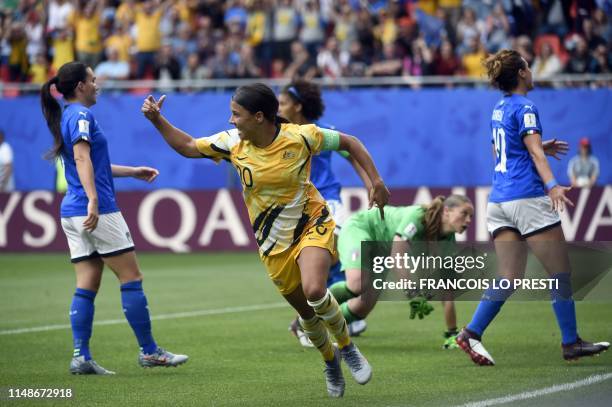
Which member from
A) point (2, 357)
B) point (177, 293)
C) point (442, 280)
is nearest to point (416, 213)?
point (442, 280)

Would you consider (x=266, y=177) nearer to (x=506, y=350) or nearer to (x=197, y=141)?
(x=197, y=141)

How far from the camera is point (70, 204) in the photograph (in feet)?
28.9

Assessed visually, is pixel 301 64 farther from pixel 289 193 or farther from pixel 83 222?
pixel 289 193

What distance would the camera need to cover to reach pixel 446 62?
75.4 ft

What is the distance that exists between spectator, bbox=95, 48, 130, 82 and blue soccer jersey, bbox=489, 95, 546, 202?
16.8 metres

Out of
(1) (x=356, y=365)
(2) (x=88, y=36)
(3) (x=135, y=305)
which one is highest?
(2) (x=88, y=36)

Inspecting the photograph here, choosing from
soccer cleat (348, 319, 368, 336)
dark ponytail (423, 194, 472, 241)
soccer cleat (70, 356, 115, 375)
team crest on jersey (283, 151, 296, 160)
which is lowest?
soccer cleat (348, 319, 368, 336)

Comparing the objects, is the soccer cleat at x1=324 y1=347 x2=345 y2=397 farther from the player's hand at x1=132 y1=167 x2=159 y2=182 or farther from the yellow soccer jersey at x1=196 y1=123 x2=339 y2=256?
the player's hand at x1=132 y1=167 x2=159 y2=182

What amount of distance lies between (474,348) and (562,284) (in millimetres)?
843

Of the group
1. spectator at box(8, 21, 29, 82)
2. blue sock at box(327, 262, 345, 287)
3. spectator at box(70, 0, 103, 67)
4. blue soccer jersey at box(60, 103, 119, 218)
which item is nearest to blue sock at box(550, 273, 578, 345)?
blue sock at box(327, 262, 345, 287)

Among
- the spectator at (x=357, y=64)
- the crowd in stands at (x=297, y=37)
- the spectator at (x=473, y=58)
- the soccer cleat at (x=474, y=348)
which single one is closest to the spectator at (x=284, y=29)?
the crowd in stands at (x=297, y=37)

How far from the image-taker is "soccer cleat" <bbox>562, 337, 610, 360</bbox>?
347 inches

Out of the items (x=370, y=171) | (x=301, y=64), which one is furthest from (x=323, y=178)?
(x=301, y=64)

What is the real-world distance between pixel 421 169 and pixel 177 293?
902 centimetres
